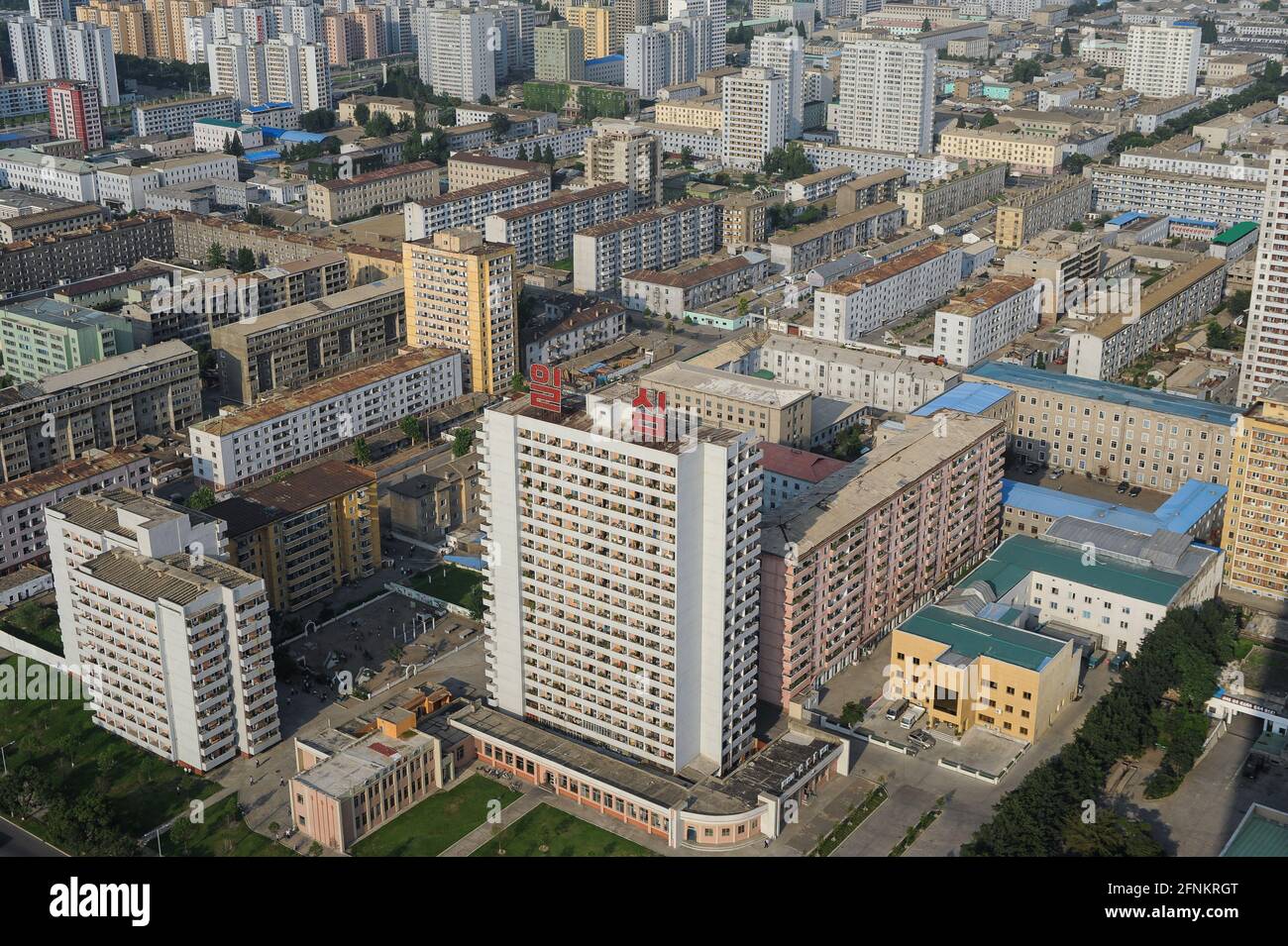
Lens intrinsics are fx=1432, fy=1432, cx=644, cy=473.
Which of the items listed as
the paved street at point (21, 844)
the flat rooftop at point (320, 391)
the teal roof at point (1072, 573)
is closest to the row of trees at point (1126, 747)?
the teal roof at point (1072, 573)

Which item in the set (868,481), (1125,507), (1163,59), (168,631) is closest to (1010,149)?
(1163,59)

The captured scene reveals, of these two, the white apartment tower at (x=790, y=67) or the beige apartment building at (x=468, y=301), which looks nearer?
the beige apartment building at (x=468, y=301)

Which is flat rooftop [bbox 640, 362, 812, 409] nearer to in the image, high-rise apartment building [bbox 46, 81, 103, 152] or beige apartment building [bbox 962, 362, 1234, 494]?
beige apartment building [bbox 962, 362, 1234, 494]

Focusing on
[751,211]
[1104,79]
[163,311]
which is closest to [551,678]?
[163,311]

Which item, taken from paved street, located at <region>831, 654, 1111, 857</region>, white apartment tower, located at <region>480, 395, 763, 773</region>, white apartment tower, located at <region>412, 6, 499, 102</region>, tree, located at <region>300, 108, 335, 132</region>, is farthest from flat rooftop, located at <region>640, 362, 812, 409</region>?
white apartment tower, located at <region>412, 6, 499, 102</region>

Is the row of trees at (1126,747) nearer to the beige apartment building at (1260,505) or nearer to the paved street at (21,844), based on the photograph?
the beige apartment building at (1260,505)

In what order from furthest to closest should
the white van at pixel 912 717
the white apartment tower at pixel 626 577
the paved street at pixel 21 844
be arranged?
the white van at pixel 912 717, the paved street at pixel 21 844, the white apartment tower at pixel 626 577
